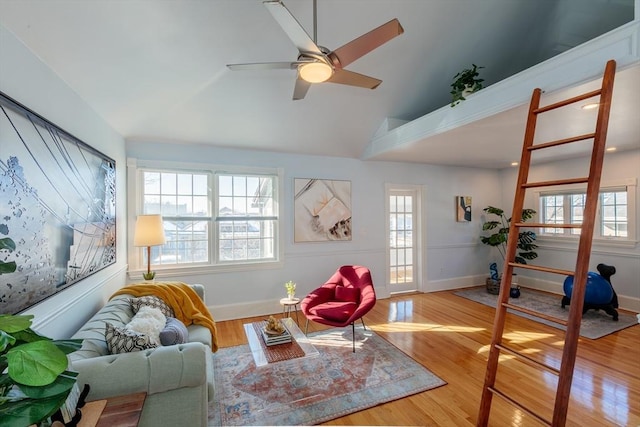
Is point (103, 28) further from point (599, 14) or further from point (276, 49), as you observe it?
point (599, 14)

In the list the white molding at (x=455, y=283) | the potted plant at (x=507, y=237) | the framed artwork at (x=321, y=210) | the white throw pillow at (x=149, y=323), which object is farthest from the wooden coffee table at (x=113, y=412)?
the potted plant at (x=507, y=237)

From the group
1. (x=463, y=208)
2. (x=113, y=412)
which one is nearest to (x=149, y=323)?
(x=113, y=412)

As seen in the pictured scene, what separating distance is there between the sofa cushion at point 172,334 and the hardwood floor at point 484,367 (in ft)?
3.83

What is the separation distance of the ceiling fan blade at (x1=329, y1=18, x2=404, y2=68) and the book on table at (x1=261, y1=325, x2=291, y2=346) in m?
2.17

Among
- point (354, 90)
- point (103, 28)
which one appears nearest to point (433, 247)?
point (354, 90)

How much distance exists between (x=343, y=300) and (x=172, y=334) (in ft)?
6.64

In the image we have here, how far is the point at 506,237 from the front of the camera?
17.4 feet

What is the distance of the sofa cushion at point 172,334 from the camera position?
199 centimetres

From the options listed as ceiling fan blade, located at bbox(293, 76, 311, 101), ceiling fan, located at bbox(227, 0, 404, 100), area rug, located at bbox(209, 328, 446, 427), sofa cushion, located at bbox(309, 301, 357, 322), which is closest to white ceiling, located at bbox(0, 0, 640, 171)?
ceiling fan blade, located at bbox(293, 76, 311, 101)

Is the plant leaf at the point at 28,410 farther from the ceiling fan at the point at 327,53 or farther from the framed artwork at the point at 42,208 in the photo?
the ceiling fan at the point at 327,53

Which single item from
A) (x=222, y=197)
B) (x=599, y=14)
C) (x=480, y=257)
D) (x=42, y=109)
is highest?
(x=599, y=14)

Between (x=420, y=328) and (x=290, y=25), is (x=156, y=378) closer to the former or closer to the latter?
(x=290, y=25)

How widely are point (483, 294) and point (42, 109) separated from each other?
6.05 metres

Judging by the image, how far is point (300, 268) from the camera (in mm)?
4348
